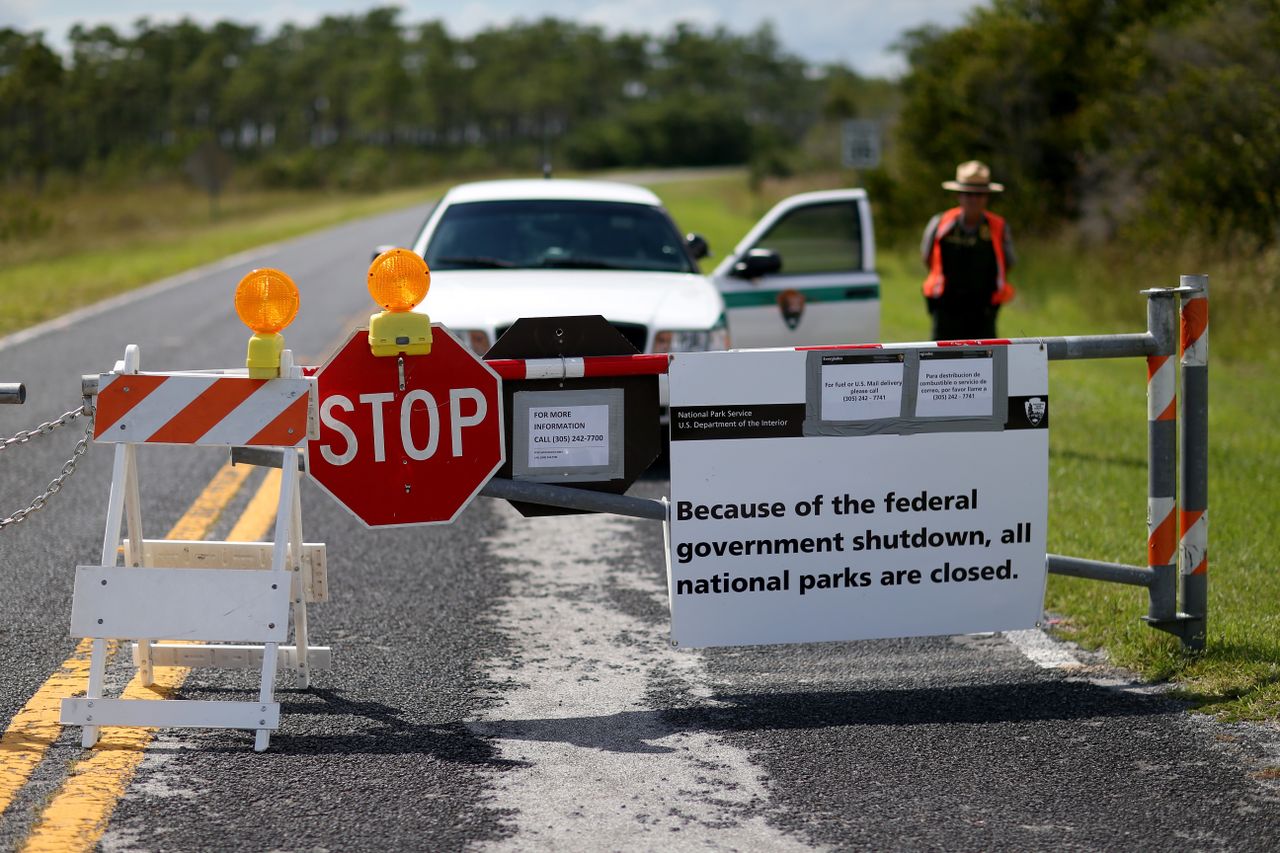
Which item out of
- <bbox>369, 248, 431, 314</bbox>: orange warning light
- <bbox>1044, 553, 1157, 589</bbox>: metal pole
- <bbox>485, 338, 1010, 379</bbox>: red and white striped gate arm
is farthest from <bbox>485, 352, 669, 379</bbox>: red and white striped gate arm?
<bbox>1044, 553, 1157, 589</bbox>: metal pole

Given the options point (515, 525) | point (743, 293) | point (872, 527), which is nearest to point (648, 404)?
point (872, 527)

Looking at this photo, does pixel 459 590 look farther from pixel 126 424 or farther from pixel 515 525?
pixel 126 424

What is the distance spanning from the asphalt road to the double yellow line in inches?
1.6

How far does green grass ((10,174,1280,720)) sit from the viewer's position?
5.22 meters

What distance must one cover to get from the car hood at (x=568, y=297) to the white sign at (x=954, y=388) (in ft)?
11.2

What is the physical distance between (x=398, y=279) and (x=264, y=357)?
46cm

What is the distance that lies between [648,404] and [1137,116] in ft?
58.9

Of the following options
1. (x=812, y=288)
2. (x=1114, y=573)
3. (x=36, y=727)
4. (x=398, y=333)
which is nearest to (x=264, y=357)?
(x=398, y=333)

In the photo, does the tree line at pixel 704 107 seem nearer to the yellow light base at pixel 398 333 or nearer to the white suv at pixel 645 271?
the white suv at pixel 645 271

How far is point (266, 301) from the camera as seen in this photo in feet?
14.5

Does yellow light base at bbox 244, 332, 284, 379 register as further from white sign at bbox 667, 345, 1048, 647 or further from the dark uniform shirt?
the dark uniform shirt

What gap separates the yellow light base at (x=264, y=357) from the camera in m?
4.48

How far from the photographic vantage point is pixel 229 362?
13156mm

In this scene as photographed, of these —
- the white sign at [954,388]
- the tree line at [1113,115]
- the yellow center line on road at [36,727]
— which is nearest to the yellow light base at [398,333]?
the yellow center line on road at [36,727]
